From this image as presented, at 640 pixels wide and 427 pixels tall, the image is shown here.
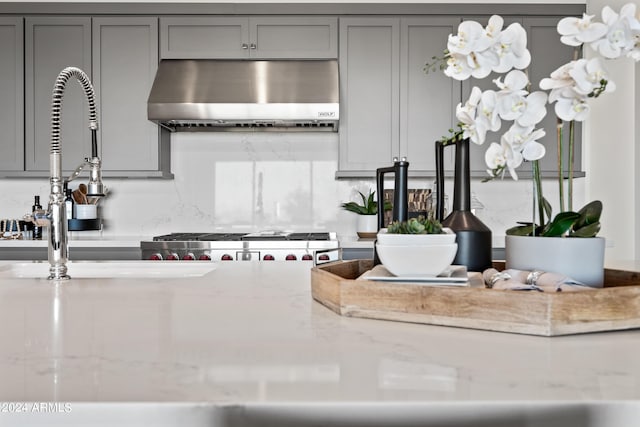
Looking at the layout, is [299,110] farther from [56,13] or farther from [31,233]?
[31,233]

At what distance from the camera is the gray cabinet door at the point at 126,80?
3.48 meters

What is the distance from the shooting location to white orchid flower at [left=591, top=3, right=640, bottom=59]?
854mm

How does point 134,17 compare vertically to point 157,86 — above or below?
above

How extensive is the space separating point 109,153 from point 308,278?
2.47 m

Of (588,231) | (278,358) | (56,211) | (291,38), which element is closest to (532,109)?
(588,231)

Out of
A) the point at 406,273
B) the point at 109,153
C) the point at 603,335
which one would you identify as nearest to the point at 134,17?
the point at 109,153

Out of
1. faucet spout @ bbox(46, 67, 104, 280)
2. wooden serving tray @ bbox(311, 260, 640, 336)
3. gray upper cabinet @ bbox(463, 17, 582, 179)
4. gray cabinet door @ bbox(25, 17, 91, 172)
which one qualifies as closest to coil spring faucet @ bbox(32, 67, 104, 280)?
faucet spout @ bbox(46, 67, 104, 280)

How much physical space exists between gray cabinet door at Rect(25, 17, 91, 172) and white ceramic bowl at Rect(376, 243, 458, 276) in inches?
118

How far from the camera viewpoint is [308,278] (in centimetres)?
140

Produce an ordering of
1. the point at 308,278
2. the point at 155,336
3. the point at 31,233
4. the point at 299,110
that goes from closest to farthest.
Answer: the point at 155,336 → the point at 308,278 → the point at 299,110 → the point at 31,233

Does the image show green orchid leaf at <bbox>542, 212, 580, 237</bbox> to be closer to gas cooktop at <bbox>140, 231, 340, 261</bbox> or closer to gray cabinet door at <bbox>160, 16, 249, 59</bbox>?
gas cooktop at <bbox>140, 231, 340, 261</bbox>

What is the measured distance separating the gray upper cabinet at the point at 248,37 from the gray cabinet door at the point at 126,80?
12 cm

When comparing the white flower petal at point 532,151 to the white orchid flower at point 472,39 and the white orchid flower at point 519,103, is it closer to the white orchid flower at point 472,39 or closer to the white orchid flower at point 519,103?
the white orchid flower at point 519,103

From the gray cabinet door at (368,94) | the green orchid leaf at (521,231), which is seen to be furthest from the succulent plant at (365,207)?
the green orchid leaf at (521,231)
